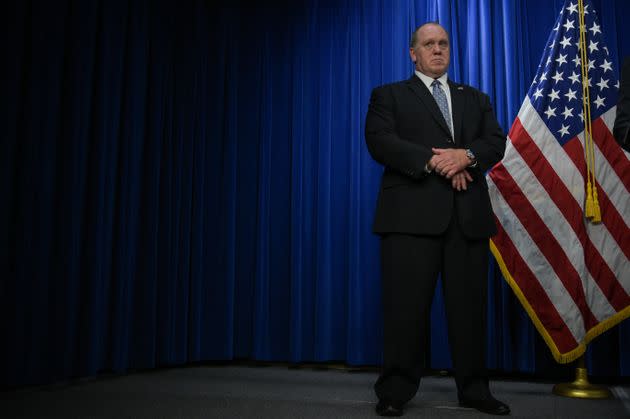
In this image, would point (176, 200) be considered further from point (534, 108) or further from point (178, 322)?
point (534, 108)

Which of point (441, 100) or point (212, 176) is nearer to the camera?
point (441, 100)

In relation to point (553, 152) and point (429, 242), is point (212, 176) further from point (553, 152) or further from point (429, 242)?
point (553, 152)

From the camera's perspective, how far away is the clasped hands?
2172mm

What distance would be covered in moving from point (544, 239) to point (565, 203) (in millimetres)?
210

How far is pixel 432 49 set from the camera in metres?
2.42

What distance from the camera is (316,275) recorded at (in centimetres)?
370

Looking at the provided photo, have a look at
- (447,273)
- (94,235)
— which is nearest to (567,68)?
(447,273)

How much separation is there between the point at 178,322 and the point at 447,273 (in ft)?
6.65

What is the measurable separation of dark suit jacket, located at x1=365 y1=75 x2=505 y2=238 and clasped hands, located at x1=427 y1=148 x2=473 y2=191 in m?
0.03

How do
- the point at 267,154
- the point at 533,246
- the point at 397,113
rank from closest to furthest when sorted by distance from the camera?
the point at 397,113
the point at 533,246
the point at 267,154

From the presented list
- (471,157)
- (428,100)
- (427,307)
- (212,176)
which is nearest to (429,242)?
(427,307)

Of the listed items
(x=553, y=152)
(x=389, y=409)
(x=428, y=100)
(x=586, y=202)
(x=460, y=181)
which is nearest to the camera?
(x=389, y=409)

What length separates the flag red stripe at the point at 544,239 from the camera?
2.73 metres

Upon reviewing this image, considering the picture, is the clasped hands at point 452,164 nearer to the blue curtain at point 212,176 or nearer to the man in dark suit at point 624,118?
the man in dark suit at point 624,118
